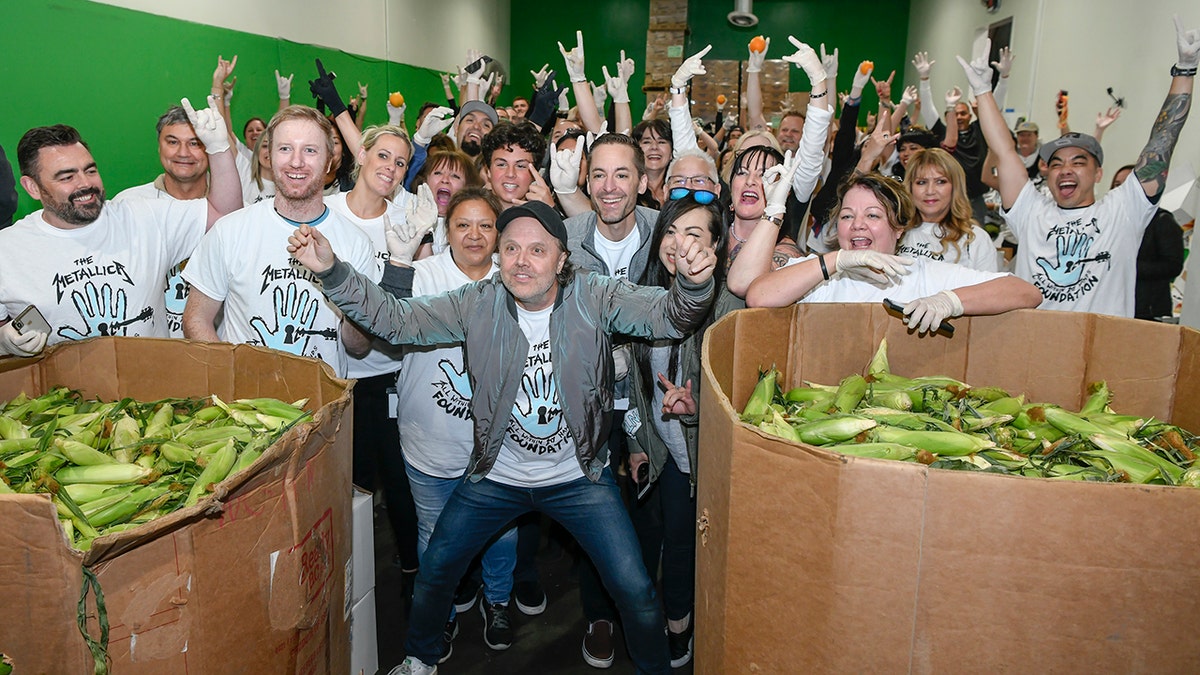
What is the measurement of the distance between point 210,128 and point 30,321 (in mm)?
1082

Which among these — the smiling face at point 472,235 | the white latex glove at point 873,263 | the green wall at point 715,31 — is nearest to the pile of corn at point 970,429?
the white latex glove at point 873,263

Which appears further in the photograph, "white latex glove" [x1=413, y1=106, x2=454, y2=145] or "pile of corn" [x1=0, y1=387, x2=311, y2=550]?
"white latex glove" [x1=413, y1=106, x2=454, y2=145]

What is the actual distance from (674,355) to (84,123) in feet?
13.4

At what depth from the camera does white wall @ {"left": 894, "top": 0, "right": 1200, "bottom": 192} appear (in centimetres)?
609

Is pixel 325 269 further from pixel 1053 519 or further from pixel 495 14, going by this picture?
pixel 495 14

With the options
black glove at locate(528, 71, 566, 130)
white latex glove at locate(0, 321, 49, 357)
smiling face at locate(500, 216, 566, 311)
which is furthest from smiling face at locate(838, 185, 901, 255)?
black glove at locate(528, 71, 566, 130)

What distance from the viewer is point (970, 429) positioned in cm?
196

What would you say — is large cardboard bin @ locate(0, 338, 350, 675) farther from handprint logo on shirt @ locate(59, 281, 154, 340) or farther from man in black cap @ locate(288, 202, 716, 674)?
handprint logo on shirt @ locate(59, 281, 154, 340)

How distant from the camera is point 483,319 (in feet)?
7.98

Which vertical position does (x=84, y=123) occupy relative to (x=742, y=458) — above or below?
above

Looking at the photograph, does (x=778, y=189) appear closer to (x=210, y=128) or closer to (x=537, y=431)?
(x=537, y=431)

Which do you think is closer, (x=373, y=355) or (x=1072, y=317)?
(x=1072, y=317)

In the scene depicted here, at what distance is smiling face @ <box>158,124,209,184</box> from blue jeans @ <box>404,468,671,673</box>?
2154 millimetres

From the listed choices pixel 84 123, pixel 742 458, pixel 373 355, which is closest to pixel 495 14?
pixel 84 123
